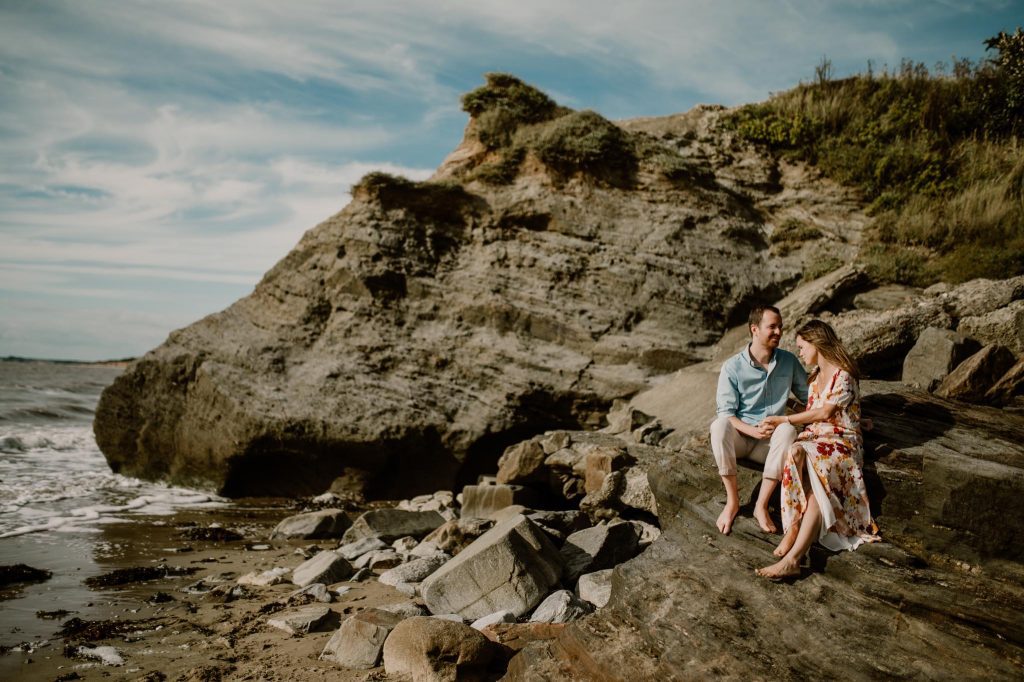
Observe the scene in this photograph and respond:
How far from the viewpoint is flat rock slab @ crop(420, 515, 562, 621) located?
5840 millimetres

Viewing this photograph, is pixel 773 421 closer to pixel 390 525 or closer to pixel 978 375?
pixel 978 375

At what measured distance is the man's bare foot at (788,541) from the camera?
15.1 feet

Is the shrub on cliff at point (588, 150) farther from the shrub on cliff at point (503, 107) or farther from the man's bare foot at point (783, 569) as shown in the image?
the man's bare foot at point (783, 569)

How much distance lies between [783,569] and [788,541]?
0.24 metres

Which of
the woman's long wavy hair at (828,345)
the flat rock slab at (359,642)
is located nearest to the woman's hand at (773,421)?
the woman's long wavy hair at (828,345)

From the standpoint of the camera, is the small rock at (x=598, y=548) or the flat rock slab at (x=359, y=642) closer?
the flat rock slab at (x=359, y=642)

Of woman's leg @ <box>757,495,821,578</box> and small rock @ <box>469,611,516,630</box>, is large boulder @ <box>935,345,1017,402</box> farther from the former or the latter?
small rock @ <box>469,611,516,630</box>

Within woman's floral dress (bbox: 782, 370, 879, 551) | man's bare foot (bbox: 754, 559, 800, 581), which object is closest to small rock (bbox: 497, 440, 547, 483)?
woman's floral dress (bbox: 782, 370, 879, 551)

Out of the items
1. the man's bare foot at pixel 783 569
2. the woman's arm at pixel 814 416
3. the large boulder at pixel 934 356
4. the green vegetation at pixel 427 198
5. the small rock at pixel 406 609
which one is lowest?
the small rock at pixel 406 609

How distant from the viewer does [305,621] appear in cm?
604

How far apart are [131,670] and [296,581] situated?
2207 millimetres

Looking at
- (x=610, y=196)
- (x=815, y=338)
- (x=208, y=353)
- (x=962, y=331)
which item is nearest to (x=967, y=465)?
(x=815, y=338)

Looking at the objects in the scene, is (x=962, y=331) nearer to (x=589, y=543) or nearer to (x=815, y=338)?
(x=815, y=338)

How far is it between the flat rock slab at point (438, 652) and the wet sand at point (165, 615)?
26 cm
